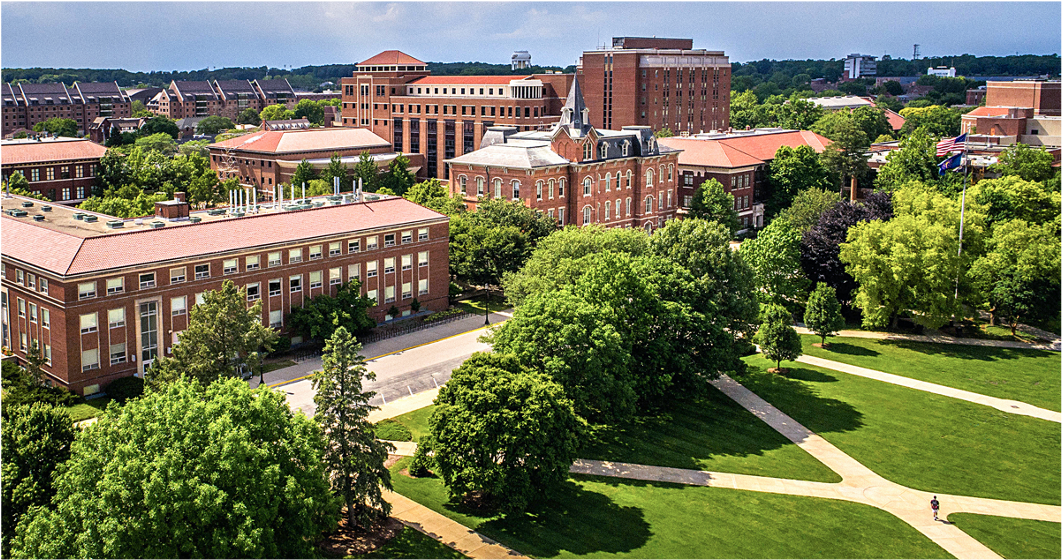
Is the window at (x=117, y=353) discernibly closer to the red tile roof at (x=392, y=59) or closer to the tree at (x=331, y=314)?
the tree at (x=331, y=314)

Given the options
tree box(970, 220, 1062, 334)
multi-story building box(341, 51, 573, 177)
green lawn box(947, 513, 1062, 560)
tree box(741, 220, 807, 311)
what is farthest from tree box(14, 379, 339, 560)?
multi-story building box(341, 51, 573, 177)

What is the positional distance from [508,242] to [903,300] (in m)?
31.4

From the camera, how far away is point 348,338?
1558 inches

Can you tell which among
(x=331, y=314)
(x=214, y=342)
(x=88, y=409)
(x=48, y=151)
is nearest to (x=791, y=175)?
(x=331, y=314)

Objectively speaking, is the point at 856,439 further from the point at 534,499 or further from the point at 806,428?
the point at 534,499

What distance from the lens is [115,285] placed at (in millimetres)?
55281

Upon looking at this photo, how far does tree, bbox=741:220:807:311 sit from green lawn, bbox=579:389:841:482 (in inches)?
669

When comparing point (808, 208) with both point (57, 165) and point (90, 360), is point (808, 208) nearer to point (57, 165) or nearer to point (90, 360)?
point (90, 360)

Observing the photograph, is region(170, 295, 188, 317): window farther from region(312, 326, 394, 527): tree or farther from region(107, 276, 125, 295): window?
region(312, 326, 394, 527): tree

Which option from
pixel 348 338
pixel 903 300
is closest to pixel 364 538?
pixel 348 338

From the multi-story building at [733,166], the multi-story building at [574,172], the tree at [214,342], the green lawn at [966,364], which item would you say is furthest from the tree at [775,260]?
the tree at [214,342]

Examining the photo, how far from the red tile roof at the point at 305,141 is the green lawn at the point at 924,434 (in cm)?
7546

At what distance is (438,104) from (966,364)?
94.5 metres

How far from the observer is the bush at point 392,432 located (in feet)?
166
